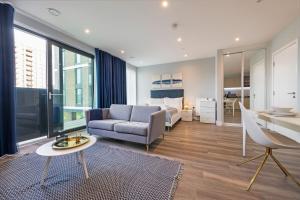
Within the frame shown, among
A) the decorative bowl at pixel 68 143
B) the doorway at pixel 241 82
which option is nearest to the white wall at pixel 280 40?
the doorway at pixel 241 82

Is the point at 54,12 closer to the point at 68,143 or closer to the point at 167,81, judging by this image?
the point at 68,143

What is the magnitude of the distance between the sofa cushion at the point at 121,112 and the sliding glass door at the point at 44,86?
1285 millimetres

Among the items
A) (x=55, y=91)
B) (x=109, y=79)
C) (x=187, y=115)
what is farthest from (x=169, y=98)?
(x=55, y=91)

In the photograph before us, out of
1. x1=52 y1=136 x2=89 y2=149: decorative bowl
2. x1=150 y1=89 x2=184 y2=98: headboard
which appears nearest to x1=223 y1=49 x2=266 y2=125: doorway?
x1=150 y1=89 x2=184 y2=98: headboard

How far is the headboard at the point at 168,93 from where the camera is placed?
5945mm

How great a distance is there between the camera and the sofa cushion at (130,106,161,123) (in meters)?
3.20

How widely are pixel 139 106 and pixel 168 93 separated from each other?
3013 mm

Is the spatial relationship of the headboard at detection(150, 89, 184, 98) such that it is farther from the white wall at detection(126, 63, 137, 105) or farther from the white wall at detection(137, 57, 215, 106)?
the white wall at detection(126, 63, 137, 105)

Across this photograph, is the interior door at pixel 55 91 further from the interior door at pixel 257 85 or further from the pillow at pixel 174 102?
the interior door at pixel 257 85

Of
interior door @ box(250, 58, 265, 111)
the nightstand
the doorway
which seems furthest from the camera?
the nightstand

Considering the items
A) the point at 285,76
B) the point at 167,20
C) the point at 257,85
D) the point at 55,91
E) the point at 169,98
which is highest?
the point at 167,20

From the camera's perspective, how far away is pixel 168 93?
20.2 ft

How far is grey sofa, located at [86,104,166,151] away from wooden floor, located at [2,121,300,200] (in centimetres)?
23

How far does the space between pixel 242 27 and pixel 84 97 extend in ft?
15.4
